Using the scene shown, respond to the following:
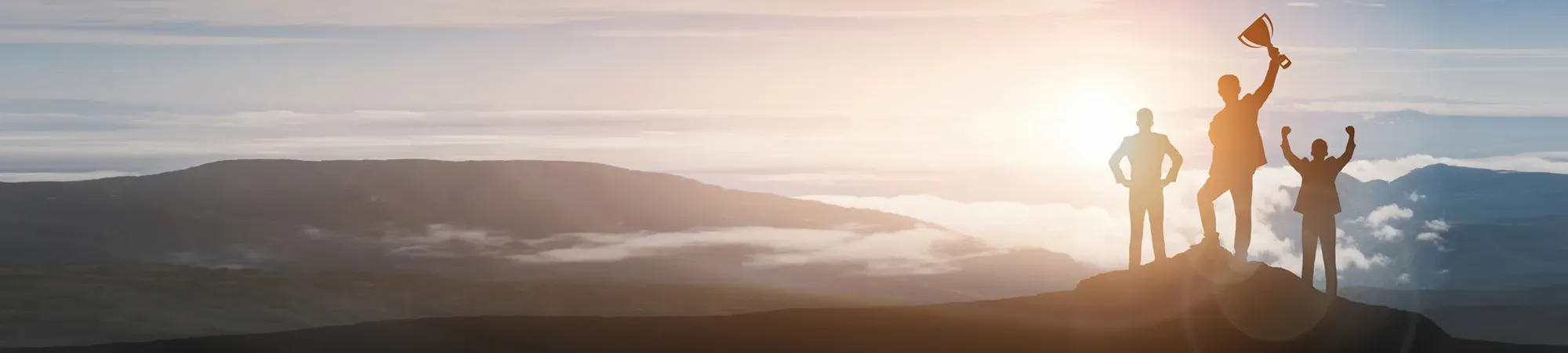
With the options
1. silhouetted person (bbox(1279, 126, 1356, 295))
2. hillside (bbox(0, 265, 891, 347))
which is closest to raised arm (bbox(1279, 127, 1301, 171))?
silhouetted person (bbox(1279, 126, 1356, 295))

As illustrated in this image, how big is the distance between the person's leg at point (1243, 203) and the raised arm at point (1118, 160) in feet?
4.73

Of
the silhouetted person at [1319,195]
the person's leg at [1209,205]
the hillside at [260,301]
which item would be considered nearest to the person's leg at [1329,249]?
the silhouetted person at [1319,195]

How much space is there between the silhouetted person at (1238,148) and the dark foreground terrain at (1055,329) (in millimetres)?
798

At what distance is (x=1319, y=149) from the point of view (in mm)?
19500

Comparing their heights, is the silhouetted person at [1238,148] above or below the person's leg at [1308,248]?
above

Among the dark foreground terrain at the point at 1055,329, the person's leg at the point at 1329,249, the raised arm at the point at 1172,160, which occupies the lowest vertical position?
the dark foreground terrain at the point at 1055,329

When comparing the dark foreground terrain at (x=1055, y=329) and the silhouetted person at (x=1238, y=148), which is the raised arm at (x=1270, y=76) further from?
the dark foreground terrain at (x=1055, y=329)

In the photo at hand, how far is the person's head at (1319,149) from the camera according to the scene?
63.8 ft

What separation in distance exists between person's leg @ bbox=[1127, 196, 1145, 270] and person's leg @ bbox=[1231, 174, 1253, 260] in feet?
4.12

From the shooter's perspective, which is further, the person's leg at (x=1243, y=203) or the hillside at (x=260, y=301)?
the hillside at (x=260, y=301)

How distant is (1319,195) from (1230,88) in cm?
200

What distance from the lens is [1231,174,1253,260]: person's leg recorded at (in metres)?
19.2

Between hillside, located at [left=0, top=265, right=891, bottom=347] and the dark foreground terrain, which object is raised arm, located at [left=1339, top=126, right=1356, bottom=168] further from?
hillside, located at [left=0, top=265, right=891, bottom=347]

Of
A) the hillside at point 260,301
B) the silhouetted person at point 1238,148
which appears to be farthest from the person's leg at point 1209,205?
the hillside at point 260,301
